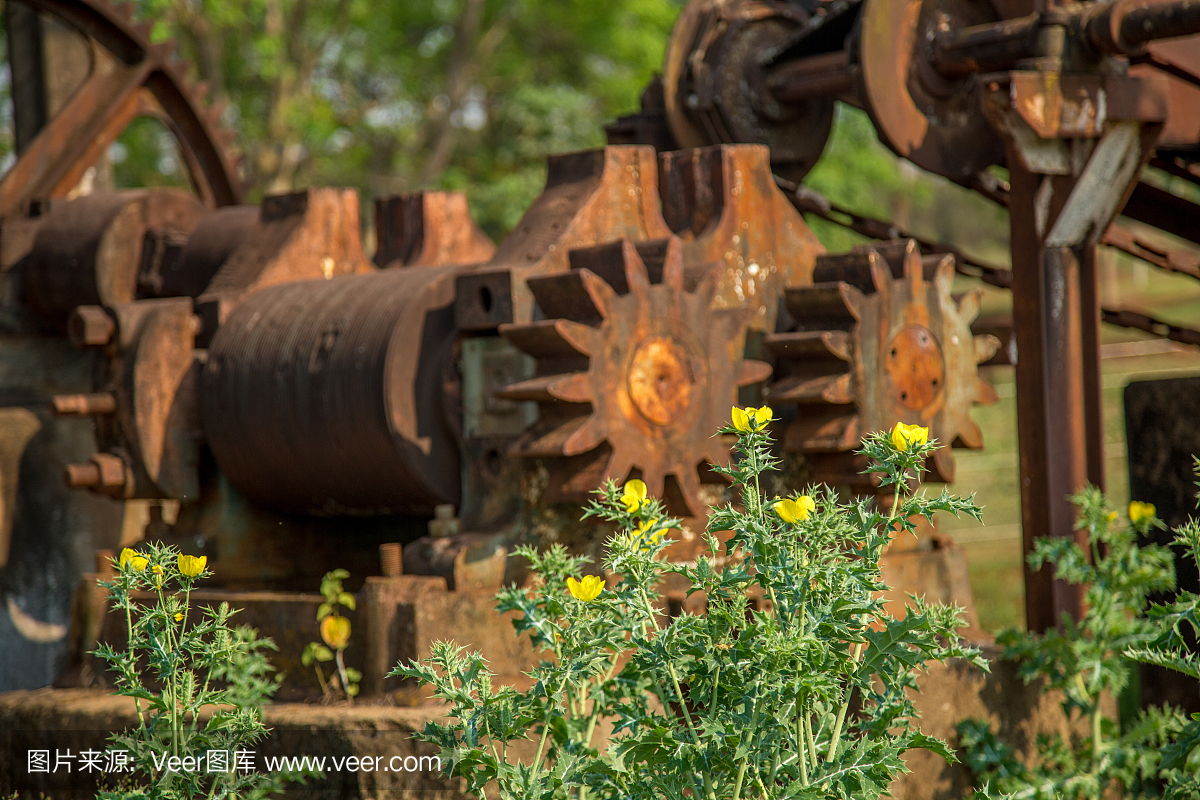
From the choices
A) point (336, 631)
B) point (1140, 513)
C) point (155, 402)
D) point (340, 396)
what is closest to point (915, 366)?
point (1140, 513)

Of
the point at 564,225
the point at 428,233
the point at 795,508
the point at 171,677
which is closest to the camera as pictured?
the point at 795,508

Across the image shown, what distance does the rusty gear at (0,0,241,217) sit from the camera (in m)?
7.89

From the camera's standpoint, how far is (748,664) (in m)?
3.02

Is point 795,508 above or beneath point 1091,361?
beneath

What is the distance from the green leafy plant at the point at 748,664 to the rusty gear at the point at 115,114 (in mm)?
5474

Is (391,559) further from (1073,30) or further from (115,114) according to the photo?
(115,114)

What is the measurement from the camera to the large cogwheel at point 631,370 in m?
4.72

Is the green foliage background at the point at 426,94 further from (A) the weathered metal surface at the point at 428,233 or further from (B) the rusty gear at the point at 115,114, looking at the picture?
(A) the weathered metal surface at the point at 428,233

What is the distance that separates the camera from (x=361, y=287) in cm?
577

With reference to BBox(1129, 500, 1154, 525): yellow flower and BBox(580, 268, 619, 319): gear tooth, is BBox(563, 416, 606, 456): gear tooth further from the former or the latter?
BBox(1129, 500, 1154, 525): yellow flower

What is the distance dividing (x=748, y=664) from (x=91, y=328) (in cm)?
371

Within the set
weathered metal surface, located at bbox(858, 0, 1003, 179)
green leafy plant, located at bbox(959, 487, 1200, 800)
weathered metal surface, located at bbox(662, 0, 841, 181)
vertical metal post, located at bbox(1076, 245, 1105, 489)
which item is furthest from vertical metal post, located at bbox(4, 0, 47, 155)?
green leafy plant, located at bbox(959, 487, 1200, 800)

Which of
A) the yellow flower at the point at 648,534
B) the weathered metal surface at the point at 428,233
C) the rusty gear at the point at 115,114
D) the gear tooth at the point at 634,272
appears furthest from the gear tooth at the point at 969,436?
the rusty gear at the point at 115,114

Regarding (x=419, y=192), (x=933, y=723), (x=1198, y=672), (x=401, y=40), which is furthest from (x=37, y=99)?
(x=401, y=40)
